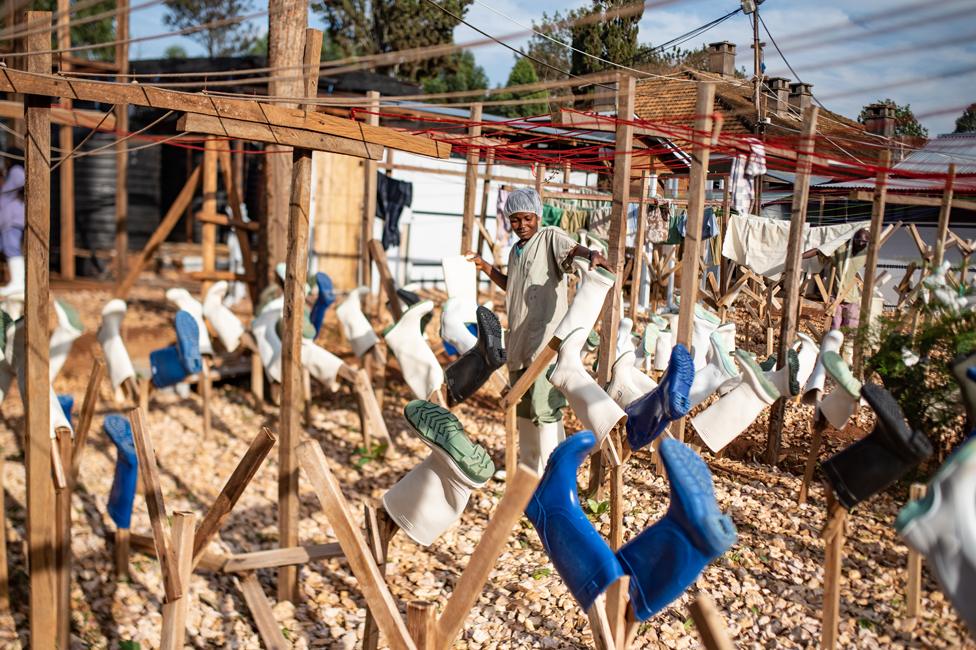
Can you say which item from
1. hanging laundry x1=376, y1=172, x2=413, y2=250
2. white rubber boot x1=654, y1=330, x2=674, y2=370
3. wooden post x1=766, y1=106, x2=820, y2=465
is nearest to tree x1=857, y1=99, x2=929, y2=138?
wooden post x1=766, y1=106, x2=820, y2=465

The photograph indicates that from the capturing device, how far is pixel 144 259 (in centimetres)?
881

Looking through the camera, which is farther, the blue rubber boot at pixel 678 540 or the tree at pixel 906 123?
the tree at pixel 906 123

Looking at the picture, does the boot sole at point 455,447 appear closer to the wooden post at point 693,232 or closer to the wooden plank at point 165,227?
the wooden post at point 693,232

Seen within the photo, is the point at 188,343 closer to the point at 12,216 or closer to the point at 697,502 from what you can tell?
the point at 697,502

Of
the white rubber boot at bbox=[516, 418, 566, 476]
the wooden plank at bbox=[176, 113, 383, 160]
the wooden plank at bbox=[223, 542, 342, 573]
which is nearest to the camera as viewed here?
the wooden plank at bbox=[176, 113, 383, 160]

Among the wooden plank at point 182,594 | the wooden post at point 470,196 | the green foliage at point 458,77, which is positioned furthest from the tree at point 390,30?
the wooden plank at point 182,594

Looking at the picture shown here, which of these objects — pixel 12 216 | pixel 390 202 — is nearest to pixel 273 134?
pixel 390 202

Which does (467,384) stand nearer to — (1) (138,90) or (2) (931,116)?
(1) (138,90)

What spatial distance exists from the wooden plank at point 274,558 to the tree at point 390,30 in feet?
58.0

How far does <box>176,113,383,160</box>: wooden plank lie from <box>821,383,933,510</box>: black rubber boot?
275 centimetres

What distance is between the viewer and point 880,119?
14.9 ft

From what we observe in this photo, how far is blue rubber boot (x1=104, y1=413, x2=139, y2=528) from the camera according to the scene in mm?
4309

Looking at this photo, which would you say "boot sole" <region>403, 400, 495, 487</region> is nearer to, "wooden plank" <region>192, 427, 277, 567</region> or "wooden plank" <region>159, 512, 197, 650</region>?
"wooden plank" <region>192, 427, 277, 567</region>

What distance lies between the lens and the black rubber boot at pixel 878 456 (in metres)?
2.55
